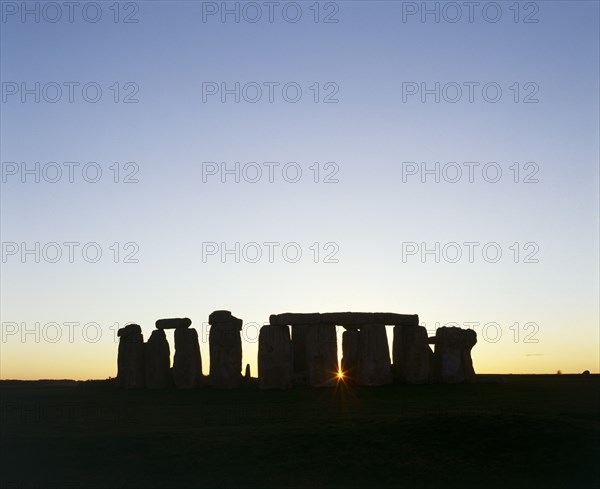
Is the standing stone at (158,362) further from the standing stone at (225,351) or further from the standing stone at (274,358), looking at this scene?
the standing stone at (274,358)

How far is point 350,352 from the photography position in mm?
43938

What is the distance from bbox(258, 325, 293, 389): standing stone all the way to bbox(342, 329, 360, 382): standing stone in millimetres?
2201

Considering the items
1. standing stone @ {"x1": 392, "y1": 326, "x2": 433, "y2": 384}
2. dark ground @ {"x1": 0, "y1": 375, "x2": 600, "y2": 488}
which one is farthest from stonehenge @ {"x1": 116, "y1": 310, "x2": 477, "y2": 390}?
dark ground @ {"x1": 0, "y1": 375, "x2": 600, "y2": 488}

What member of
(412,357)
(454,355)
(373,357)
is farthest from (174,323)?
(454,355)

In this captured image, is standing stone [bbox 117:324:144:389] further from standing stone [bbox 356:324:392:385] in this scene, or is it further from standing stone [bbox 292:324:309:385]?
standing stone [bbox 356:324:392:385]

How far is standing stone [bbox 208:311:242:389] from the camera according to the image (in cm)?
4424

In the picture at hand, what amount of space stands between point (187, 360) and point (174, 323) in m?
1.71

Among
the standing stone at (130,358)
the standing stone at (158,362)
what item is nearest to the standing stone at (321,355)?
the standing stone at (158,362)

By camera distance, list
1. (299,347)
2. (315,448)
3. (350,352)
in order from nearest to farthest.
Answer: (315,448)
(350,352)
(299,347)

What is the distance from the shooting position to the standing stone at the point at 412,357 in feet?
144

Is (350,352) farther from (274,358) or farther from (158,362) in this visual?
(158,362)

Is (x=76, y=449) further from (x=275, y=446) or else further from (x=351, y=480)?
(x=351, y=480)

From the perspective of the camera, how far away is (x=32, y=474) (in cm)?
2467

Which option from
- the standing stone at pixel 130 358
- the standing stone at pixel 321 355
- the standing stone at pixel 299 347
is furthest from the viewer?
the standing stone at pixel 130 358
